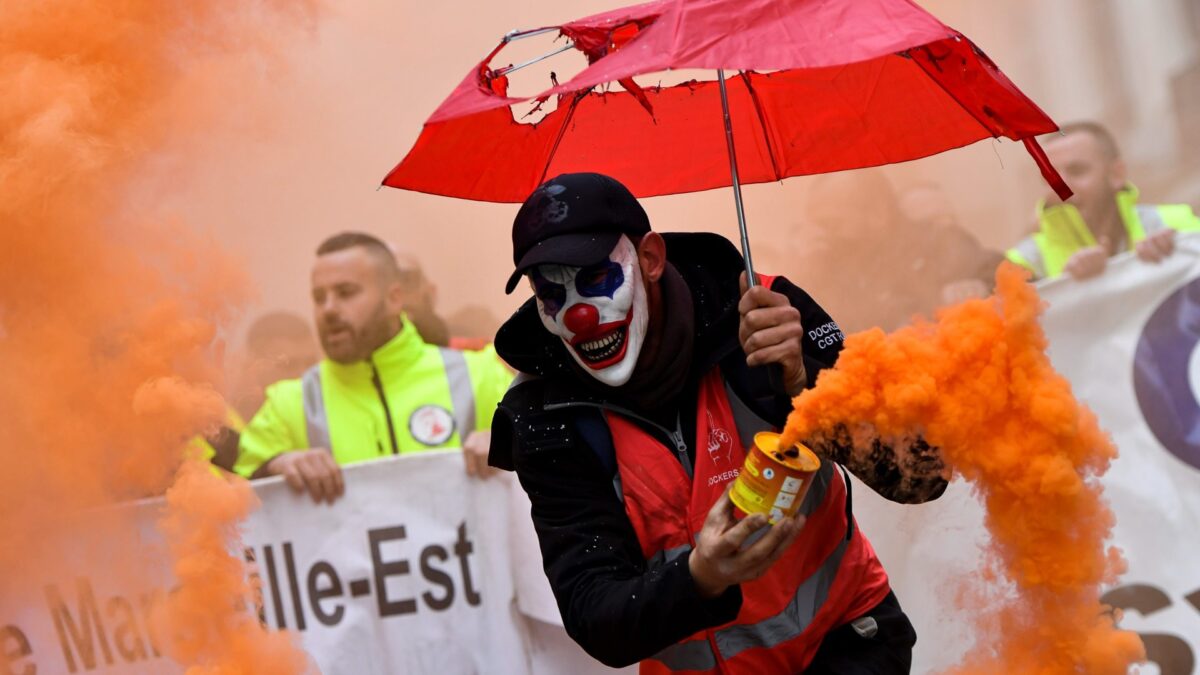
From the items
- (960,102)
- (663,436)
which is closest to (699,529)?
(663,436)

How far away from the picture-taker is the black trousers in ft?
8.67

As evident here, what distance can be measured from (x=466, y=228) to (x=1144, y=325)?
11.3 feet

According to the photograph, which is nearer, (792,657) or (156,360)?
(792,657)

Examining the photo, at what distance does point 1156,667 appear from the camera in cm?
454

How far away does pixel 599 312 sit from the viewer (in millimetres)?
2562

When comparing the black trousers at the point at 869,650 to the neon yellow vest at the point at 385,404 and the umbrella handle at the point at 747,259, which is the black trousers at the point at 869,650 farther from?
the neon yellow vest at the point at 385,404

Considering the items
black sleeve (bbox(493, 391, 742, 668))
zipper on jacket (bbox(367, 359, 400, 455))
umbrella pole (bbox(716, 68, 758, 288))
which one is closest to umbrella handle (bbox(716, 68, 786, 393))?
umbrella pole (bbox(716, 68, 758, 288))

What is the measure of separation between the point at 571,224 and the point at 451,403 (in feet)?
8.98

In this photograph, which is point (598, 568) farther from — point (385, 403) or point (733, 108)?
point (385, 403)

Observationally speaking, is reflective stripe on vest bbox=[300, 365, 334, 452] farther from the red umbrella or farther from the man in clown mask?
the man in clown mask

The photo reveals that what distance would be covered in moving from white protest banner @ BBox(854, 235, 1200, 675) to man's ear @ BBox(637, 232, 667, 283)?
2.24 meters

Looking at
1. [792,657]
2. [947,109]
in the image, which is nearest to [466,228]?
[947,109]

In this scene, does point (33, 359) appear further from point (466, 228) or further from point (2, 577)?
point (466, 228)

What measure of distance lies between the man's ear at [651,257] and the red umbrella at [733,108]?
18cm
